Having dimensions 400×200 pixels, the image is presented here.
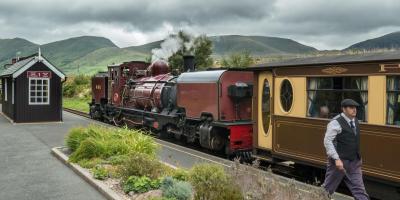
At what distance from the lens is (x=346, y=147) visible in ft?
23.0

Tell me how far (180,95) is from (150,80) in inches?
155

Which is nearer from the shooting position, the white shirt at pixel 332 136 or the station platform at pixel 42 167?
the white shirt at pixel 332 136

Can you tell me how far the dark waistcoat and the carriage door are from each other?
15.1 ft

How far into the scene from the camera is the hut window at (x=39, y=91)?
23141mm

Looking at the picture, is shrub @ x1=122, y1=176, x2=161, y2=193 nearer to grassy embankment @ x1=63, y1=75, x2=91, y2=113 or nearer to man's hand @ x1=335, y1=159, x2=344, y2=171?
man's hand @ x1=335, y1=159, x2=344, y2=171

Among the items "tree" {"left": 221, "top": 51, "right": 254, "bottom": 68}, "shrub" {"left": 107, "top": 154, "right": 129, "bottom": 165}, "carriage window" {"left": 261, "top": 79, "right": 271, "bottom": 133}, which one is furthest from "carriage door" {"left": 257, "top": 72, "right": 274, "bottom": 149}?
"tree" {"left": 221, "top": 51, "right": 254, "bottom": 68}

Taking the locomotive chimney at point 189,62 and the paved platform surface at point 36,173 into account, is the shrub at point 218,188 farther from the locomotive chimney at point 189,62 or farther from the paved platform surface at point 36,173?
the locomotive chimney at point 189,62

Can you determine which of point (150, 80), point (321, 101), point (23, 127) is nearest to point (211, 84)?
point (321, 101)

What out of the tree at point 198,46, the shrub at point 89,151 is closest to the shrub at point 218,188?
the shrub at point 89,151

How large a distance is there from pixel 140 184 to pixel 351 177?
3.46 metres

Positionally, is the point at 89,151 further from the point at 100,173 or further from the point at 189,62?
the point at 189,62

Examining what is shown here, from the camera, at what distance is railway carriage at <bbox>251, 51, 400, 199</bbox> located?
27.7ft

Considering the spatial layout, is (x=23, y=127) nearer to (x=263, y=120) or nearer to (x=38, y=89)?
(x=38, y=89)

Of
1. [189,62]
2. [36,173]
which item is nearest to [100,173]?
[36,173]
